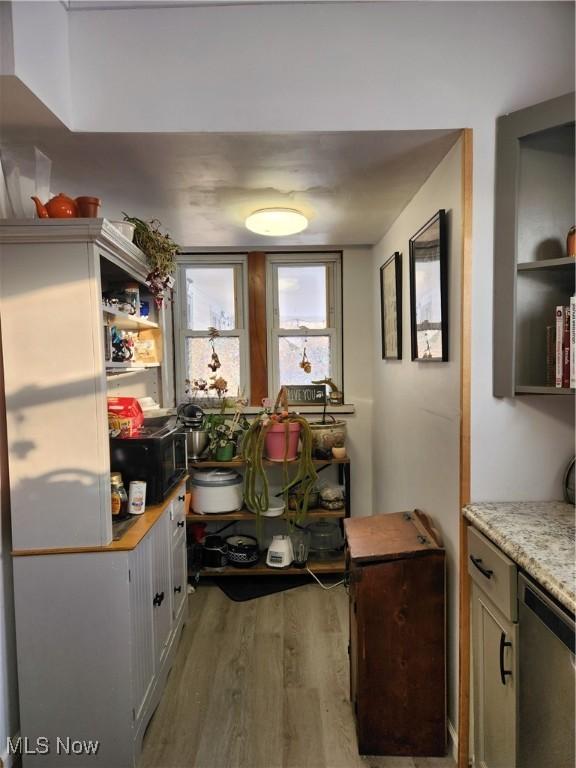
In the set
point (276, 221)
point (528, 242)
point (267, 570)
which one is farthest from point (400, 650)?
point (276, 221)

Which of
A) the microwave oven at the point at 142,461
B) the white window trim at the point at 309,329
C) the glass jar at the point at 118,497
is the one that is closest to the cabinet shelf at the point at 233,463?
the white window trim at the point at 309,329

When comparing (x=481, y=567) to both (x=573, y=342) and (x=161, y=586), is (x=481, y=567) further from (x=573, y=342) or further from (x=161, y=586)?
(x=161, y=586)

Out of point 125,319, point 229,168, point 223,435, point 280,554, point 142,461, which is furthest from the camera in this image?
point 223,435

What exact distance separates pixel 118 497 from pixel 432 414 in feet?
4.34

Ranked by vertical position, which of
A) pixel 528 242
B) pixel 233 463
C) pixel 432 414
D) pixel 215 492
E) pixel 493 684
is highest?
pixel 528 242

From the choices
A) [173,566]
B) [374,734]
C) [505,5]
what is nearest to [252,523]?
[173,566]

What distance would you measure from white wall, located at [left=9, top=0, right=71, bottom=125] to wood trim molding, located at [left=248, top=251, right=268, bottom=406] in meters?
1.81

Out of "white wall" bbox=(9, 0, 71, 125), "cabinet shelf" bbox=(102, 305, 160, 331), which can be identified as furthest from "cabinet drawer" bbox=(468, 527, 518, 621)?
"white wall" bbox=(9, 0, 71, 125)

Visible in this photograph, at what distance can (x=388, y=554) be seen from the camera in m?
1.58

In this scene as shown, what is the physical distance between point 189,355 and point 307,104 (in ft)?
6.96

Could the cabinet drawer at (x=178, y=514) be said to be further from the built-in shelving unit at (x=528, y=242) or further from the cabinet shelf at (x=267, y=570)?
the built-in shelving unit at (x=528, y=242)

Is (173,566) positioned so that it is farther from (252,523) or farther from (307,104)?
(307,104)

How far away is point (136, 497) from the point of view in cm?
179

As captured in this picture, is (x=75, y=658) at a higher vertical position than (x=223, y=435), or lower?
lower
